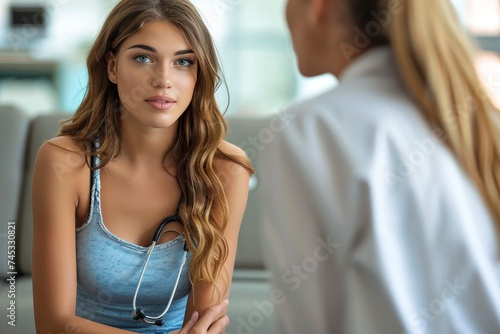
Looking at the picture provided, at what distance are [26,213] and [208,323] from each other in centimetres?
100

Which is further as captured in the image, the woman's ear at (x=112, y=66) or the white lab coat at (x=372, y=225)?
the woman's ear at (x=112, y=66)

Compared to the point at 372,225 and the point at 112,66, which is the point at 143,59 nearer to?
the point at 112,66

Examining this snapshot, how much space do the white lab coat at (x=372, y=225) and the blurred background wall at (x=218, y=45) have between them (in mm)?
4562

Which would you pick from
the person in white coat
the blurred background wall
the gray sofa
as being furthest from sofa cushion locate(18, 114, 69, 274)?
the blurred background wall

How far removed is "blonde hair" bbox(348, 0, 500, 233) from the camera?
2.46 feet

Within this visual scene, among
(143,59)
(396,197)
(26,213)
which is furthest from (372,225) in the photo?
(26,213)

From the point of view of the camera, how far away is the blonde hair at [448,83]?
0.75 metres

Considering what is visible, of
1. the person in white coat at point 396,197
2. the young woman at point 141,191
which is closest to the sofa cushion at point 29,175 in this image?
the young woman at point 141,191

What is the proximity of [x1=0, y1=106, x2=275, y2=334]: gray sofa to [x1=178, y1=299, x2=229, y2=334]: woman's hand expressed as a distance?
53 centimetres

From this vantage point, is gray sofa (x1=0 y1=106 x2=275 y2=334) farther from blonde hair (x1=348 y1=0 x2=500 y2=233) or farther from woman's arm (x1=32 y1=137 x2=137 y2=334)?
blonde hair (x1=348 y1=0 x2=500 y2=233)

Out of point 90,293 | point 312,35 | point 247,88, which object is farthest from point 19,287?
point 247,88

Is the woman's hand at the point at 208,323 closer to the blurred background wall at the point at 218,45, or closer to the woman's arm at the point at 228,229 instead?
the woman's arm at the point at 228,229

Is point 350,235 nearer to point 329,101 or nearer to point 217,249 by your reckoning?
point 329,101

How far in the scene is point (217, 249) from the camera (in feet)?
5.19
